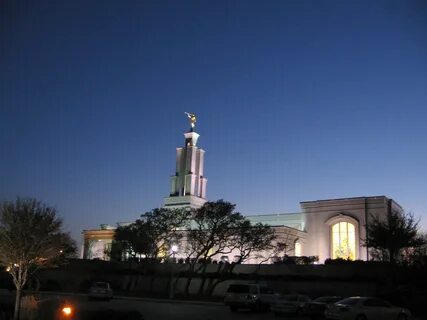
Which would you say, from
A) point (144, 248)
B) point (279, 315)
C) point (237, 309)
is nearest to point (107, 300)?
point (237, 309)

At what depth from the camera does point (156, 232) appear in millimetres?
58000

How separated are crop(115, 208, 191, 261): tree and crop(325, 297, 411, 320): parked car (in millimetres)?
36160

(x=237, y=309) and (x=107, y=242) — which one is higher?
(x=107, y=242)

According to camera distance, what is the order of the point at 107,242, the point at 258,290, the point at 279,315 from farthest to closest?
the point at 107,242 < the point at 258,290 < the point at 279,315

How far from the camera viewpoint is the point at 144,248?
192ft

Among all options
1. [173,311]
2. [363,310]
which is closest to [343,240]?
[173,311]

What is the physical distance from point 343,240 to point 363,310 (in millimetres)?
55452

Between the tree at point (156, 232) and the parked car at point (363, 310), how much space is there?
1424 inches

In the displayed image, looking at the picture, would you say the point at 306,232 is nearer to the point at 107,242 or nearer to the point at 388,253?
the point at 388,253

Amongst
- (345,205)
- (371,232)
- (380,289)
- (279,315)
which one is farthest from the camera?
(345,205)

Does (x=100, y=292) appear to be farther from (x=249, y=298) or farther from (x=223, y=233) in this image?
(x=223, y=233)

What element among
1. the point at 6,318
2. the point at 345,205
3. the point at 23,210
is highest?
the point at 345,205

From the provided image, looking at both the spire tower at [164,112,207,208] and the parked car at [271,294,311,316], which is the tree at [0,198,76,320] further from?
the spire tower at [164,112,207,208]

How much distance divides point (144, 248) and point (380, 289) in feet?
89.0
